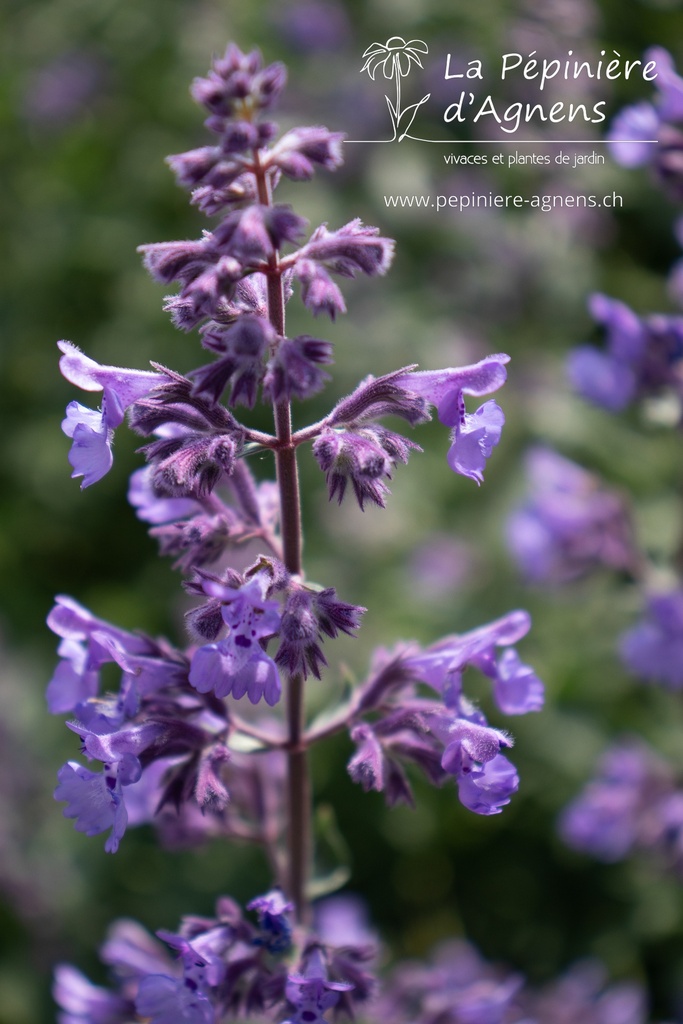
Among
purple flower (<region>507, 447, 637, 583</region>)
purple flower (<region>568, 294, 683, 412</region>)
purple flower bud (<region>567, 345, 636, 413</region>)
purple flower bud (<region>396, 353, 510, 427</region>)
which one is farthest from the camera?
purple flower (<region>507, 447, 637, 583</region>)

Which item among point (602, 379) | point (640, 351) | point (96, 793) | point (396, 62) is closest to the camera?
point (96, 793)

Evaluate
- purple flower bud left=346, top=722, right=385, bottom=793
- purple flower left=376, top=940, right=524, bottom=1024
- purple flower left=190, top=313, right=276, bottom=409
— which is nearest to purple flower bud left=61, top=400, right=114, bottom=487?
purple flower left=190, top=313, right=276, bottom=409

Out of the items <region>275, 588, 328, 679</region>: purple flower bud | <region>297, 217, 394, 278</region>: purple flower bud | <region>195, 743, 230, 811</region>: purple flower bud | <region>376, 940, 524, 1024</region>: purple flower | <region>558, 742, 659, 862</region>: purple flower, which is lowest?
<region>558, 742, 659, 862</region>: purple flower

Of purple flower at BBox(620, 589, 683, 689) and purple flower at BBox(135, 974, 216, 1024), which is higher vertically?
purple flower at BBox(135, 974, 216, 1024)

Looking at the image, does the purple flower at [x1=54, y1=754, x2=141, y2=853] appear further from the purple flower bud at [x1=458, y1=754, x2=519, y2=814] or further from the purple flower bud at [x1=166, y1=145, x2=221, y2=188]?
the purple flower bud at [x1=166, y1=145, x2=221, y2=188]

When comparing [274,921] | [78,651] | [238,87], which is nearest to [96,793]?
[78,651]

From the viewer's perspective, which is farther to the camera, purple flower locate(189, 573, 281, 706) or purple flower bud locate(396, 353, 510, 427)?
purple flower bud locate(396, 353, 510, 427)

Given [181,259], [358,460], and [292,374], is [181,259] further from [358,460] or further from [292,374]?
[358,460]

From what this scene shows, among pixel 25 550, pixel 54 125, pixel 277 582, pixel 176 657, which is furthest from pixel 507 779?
pixel 54 125
